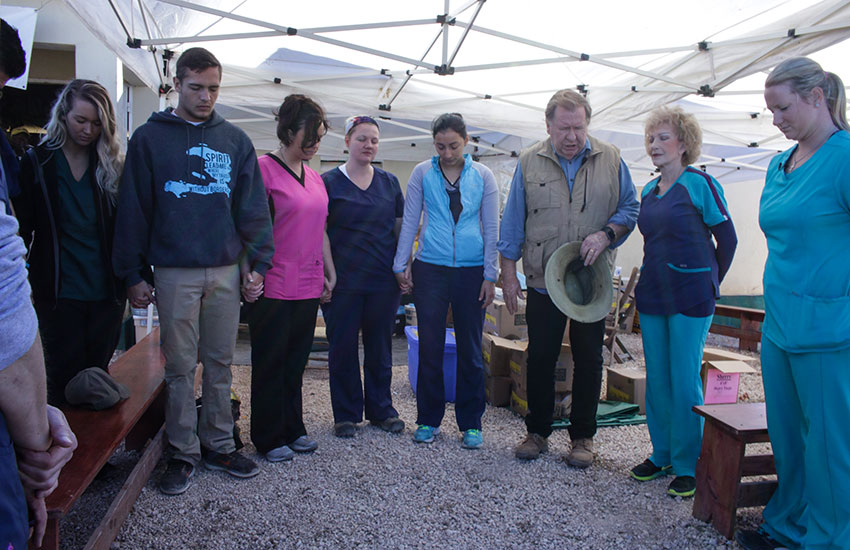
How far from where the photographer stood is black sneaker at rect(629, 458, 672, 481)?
301cm

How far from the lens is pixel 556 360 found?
10.5 ft

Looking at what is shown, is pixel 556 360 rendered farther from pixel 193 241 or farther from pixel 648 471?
pixel 193 241

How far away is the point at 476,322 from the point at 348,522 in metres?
1.34

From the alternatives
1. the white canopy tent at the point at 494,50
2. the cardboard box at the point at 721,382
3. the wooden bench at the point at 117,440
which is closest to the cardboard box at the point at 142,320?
the wooden bench at the point at 117,440

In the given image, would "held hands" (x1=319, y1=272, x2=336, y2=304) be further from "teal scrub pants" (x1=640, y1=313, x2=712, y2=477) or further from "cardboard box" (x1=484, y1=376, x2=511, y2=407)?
"teal scrub pants" (x1=640, y1=313, x2=712, y2=477)

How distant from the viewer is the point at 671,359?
2893mm

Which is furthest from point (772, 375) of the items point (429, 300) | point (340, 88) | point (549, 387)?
point (340, 88)

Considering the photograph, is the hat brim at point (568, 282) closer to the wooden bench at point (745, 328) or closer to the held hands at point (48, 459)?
the held hands at point (48, 459)

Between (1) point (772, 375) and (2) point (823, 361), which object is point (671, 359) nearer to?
(1) point (772, 375)

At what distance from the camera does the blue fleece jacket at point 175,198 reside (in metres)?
2.56

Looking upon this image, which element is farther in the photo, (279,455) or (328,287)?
(328,287)

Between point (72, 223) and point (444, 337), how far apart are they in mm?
2003

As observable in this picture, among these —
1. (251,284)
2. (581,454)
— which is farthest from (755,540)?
(251,284)

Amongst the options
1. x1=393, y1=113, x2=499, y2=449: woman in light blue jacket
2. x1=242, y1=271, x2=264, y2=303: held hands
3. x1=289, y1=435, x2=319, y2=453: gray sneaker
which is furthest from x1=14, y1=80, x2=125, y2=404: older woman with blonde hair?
x1=393, y1=113, x2=499, y2=449: woman in light blue jacket
